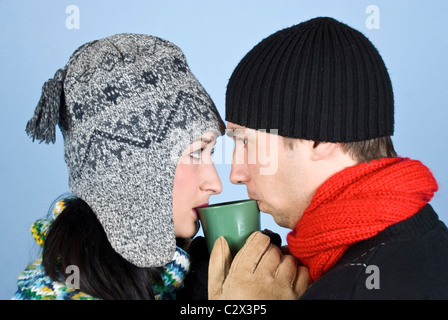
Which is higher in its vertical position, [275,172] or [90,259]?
[275,172]

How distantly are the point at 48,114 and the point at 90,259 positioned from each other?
1.26ft

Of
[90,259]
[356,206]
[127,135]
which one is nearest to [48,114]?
[127,135]

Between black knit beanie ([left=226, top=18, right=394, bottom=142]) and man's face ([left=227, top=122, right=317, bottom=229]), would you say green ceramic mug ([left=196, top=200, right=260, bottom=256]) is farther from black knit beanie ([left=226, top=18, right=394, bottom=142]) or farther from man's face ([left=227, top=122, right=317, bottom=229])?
black knit beanie ([left=226, top=18, right=394, bottom=142])

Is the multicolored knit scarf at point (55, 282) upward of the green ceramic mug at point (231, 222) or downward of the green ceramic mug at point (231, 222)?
downward

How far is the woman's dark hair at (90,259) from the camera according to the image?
1.20m

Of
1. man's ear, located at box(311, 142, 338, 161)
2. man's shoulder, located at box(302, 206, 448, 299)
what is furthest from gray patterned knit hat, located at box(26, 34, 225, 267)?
man's shoulder, located at box(302, 206, 448, 299)

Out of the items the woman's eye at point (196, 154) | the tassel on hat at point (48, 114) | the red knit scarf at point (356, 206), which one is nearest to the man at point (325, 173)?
the red knit scarf at point (356, 206)

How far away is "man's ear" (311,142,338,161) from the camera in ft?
4.09

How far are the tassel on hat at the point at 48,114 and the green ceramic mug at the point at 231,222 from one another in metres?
0.44

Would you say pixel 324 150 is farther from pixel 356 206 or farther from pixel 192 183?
pixel 192 183

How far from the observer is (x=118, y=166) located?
1248 mm

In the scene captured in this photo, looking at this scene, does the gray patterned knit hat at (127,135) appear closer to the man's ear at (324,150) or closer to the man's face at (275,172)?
the man's face at (275,172)

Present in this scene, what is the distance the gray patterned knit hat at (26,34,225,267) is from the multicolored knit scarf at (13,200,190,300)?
72 millimetres
